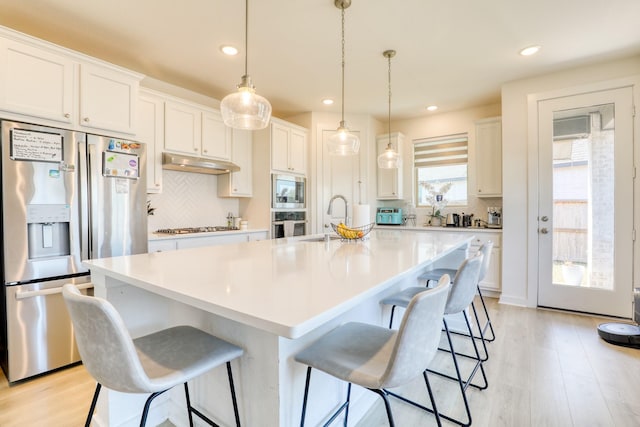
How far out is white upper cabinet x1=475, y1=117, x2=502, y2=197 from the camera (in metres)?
4.11

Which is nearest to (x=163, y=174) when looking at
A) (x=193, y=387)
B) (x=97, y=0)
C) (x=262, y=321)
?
(x=97, y=0)

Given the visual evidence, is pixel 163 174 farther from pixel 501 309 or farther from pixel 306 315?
pixel 501 309

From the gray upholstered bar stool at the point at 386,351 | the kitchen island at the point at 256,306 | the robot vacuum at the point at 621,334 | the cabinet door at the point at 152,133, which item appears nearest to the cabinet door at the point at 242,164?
the cabinet door at the point at 152,133

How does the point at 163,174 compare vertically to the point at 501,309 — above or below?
above

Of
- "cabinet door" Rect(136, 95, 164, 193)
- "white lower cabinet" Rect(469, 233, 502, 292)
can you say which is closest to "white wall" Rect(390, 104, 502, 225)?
"white lower cabinet" Rect(469, 233, 502, 292)

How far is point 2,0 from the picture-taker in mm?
2129

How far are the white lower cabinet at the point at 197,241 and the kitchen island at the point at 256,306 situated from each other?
1.28 metres

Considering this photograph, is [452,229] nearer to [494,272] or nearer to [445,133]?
[494,272]

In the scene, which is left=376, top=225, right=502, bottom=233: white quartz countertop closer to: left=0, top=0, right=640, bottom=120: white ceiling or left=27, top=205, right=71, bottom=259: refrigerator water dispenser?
left=0, top=0, right=640, bottom=120: white ceiling

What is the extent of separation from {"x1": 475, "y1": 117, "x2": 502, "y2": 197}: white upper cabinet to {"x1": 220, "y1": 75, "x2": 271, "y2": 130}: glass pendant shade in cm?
343

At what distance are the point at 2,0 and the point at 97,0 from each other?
0.65 metres

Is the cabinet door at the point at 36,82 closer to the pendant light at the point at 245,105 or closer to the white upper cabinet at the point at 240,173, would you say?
the pendant light at the point at 245,105

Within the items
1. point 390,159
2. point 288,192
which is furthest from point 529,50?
point 288,192

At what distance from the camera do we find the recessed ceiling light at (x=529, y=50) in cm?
284
